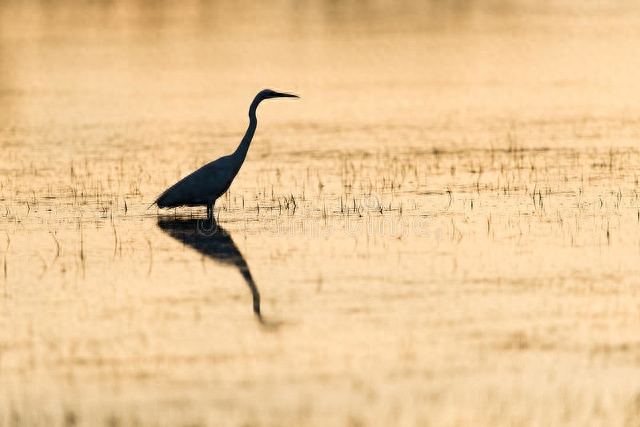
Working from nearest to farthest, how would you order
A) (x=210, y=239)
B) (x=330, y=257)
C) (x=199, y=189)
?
(x=330, y=257) < (x=210, y=239) < (x=199, y=189)

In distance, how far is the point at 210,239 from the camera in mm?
13289

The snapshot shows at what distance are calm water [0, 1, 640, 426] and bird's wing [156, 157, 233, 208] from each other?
11.4 inches

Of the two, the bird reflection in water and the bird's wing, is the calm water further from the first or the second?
the bird's wing

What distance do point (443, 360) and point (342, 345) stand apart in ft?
2.61

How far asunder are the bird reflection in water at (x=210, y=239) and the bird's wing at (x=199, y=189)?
→ 0.21 m

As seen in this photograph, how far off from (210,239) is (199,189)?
139cm

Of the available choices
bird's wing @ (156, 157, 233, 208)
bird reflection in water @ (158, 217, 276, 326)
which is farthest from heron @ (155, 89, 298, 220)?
bird reflection in water @ (158, 217, 276, 326)

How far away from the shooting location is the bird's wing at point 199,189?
1457 cm

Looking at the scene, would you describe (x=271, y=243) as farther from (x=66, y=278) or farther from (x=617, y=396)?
(x=617, y=396)

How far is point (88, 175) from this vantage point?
18000mm

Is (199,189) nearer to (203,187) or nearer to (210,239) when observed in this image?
(203,187)

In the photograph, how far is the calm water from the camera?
8305 mm

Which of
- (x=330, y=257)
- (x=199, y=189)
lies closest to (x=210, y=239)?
(x=199, y=189)

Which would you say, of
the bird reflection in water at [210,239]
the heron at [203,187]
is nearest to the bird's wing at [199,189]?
the heron at [203,187]
